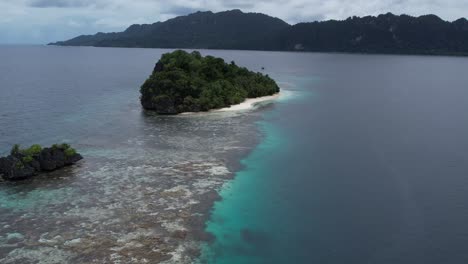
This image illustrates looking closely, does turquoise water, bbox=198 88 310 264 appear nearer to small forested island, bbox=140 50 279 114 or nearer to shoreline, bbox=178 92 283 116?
shoreline, bbox=178 92 283 116

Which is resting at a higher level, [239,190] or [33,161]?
[33,161]

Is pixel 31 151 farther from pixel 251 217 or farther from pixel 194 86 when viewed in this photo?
pixel 194 86

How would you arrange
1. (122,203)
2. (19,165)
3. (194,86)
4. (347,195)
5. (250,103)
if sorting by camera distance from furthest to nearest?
(250,103)
(194,86)
(19,165)
(347,195)
(122,203)

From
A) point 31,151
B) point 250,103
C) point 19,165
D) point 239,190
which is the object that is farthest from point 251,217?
point 250,103

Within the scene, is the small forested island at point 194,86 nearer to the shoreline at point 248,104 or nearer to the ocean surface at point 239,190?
the shoreline at point 248,104

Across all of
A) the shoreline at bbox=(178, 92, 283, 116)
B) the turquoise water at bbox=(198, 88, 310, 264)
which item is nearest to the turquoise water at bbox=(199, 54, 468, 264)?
the turquoise water at bbox=(198, 88, 310, 264)

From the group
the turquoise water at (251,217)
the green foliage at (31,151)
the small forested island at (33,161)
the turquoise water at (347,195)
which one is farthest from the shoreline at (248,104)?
the green foliage at (31,151)
